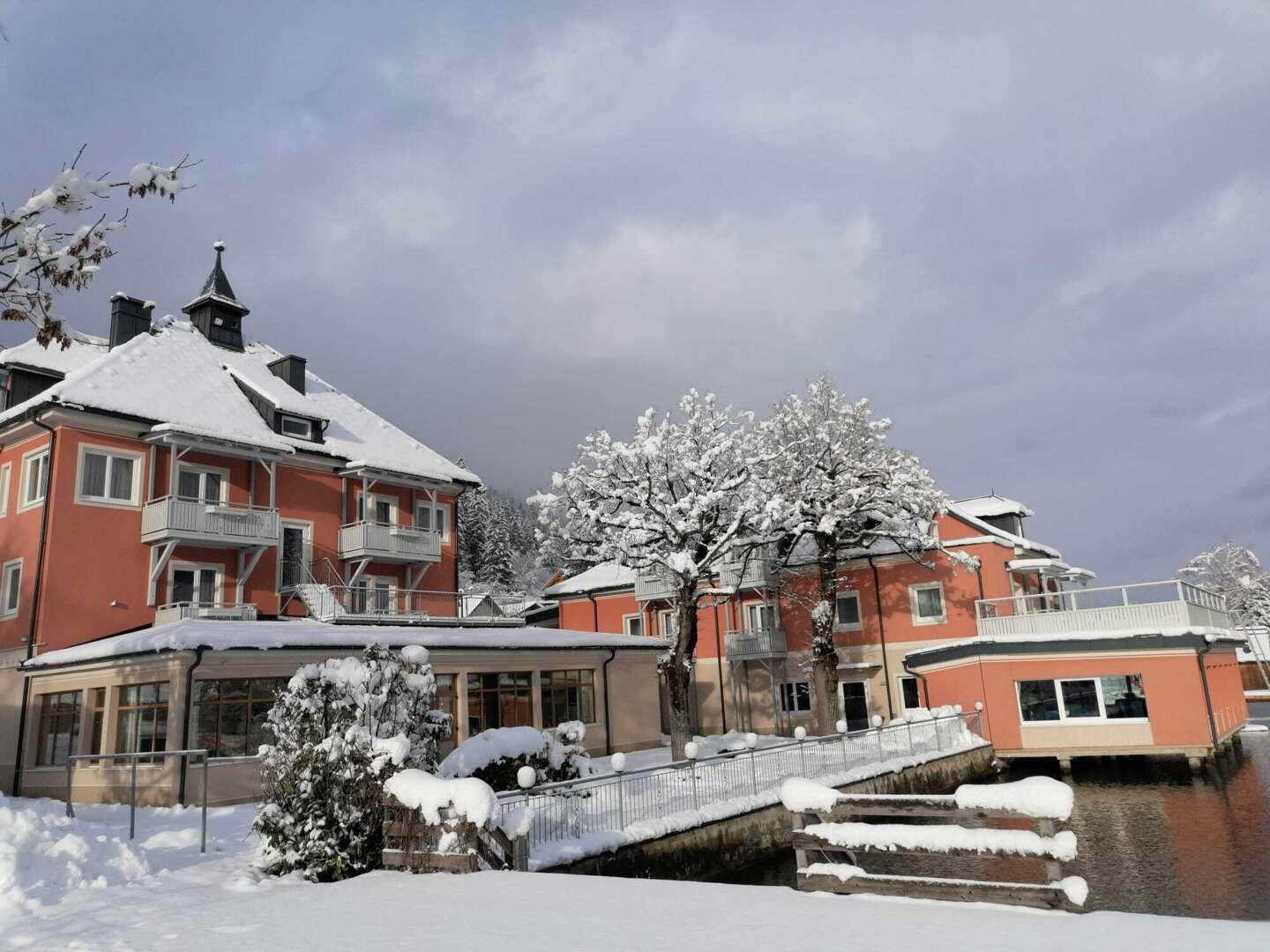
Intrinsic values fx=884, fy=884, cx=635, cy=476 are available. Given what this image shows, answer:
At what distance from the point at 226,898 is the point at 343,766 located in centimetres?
201

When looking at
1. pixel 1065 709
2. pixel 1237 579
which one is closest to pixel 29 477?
pixel 1065 709

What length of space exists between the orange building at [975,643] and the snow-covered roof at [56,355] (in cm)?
2227

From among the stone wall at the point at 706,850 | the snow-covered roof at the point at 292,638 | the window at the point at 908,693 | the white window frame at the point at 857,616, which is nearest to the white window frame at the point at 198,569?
the snow-covered roof at the point at 292,638

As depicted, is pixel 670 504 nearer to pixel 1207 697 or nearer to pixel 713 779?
pixel 713 779

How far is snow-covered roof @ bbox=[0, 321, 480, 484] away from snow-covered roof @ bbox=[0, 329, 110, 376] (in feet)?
0.69

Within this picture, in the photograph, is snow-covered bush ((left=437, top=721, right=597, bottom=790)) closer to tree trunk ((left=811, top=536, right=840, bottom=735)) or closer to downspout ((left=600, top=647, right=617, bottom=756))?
downspout ((left=600, top=647, right=617, bottom=756))

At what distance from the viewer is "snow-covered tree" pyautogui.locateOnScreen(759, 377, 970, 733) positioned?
3045cm

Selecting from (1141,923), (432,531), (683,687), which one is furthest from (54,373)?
(1141,923)

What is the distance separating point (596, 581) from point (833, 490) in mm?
16003

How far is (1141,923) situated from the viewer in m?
6.48

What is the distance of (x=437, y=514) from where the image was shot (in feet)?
112

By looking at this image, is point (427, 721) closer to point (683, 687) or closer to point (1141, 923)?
point (1141, 923)

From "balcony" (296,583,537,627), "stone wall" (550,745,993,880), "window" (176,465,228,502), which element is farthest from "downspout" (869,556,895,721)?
"window" (176,465,228,502)

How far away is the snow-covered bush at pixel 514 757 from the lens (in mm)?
13336
